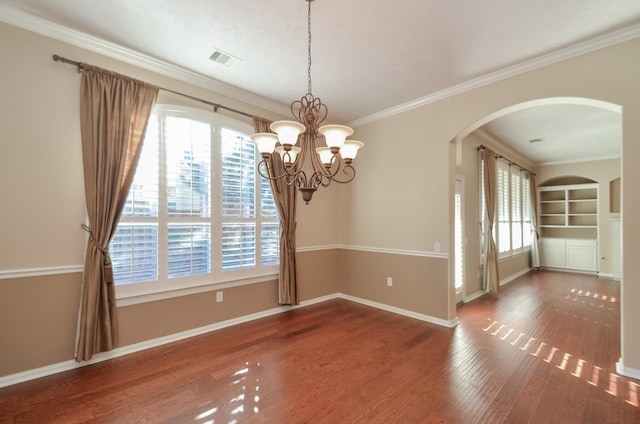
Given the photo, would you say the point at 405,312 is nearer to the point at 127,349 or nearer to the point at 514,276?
the point at 127,349

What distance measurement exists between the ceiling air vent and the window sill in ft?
8.50

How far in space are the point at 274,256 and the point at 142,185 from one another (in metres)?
1.93

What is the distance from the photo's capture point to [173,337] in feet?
10.5

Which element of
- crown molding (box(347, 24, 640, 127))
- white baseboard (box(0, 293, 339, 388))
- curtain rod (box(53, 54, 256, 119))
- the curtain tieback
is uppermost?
crown molding (box(347, 24, 640, 127))

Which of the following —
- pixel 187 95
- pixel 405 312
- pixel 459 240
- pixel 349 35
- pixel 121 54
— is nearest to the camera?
pixel 349 35

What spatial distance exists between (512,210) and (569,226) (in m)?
2.78

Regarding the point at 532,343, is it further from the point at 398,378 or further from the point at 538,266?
the point at 538,266

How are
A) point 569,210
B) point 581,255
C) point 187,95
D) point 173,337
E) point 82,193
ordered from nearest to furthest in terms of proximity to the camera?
point 82,193, point 173,337, point 187,95, point 581,255, point 569,210

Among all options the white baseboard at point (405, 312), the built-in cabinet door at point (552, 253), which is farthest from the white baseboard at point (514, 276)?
the white baseboard at point (405, 312)

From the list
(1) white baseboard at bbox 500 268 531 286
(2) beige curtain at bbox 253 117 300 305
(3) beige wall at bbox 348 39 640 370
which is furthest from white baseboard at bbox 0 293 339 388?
(1) white baseboard at bbox 500 268 531 286

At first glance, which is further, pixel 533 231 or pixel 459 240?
pixel 533 231

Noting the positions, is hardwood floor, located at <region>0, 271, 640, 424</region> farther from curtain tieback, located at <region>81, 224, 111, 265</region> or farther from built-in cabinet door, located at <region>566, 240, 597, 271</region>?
built-in cabinet door, located at <region>566, 240, 597, 271</region>

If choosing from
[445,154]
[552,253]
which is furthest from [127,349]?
[552,253]

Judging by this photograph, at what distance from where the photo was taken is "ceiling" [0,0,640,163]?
88.0 inches
